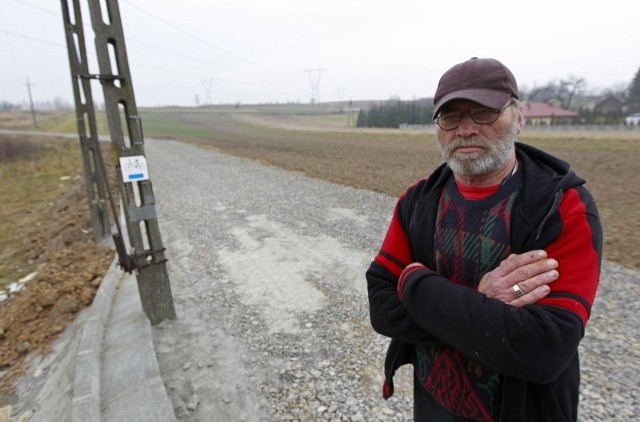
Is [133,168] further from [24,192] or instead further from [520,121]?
[24,192]

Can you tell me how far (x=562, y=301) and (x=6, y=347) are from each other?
5.89 m

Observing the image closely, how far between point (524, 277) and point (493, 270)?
0.12 metres

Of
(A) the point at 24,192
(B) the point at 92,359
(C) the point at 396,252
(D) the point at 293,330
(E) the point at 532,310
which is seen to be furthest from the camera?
(A) the point at 24,192

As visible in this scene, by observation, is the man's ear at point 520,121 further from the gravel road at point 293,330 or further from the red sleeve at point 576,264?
the gravel road at point 293,330

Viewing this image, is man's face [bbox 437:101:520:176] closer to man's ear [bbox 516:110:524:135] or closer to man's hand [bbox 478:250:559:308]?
man's ear [bbox 516:110:524:135]

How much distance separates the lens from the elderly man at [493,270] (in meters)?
1.38

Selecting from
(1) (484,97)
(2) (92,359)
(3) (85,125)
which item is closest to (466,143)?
(1) (484,97)

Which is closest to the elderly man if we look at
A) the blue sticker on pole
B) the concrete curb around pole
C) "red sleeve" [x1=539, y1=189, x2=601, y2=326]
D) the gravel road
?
"red sleeve" [x1=539, y1=189, x2=601, y2=326]

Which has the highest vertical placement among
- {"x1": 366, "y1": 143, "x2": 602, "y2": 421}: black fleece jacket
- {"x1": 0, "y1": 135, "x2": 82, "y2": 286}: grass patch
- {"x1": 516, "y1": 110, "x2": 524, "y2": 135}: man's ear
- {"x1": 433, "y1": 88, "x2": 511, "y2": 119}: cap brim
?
{"x1": 433, "y1": 88, "x2": 511, "y2": 119}: cap brim

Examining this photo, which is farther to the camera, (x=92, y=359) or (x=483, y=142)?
(x=92, y=359)

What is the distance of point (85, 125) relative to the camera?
25.1 feet

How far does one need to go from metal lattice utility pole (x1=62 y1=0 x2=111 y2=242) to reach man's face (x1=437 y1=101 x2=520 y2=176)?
379 centimetres

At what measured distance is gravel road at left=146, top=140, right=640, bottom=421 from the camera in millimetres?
3342

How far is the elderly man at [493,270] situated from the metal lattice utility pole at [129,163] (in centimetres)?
321
